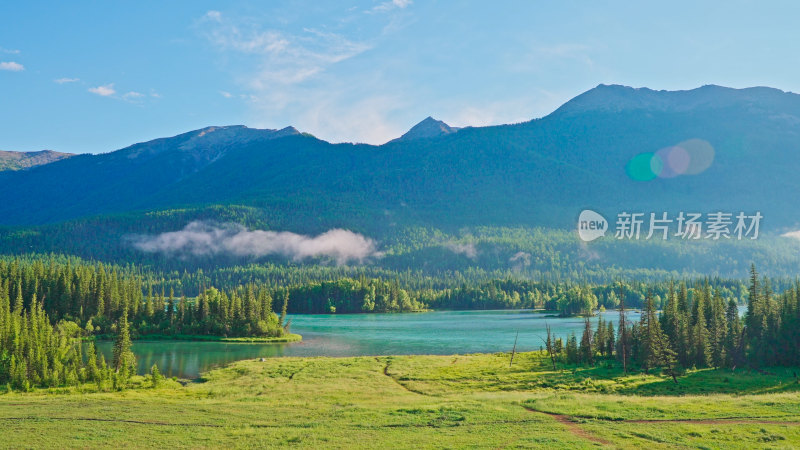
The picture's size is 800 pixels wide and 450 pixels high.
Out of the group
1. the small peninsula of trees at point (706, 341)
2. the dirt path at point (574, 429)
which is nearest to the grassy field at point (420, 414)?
the dirt path at point (574, 429)

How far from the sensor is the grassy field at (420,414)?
36719 mm

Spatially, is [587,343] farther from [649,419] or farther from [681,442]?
[681,442]

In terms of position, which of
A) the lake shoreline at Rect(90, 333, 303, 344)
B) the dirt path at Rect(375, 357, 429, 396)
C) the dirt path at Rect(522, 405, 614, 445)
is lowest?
the lake shoreline at Rect(90, 333, 303, 344)

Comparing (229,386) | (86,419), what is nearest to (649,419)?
(86,419)

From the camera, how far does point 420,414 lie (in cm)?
4528

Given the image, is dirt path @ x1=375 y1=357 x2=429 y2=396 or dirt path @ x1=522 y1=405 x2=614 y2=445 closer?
dirt path @ x1=522 y1=405 x2=614 y2=445

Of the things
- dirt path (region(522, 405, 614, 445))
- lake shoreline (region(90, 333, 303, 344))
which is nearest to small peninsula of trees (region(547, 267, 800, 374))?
dirt path (region(522, 405, 614, 445))

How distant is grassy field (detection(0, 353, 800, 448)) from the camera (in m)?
36.7

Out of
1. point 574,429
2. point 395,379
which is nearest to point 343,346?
point 395,379

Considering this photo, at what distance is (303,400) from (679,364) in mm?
53307

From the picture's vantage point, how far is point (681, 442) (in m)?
36.0

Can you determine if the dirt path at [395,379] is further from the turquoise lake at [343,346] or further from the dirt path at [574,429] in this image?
the dirt path at [574,429]

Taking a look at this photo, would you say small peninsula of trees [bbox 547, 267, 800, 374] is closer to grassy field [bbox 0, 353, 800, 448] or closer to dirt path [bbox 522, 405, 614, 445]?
grassy field [bbox 0, 353, 800, 448]

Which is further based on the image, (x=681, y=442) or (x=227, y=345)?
(x=227, y=345)
